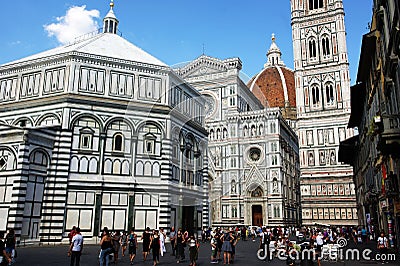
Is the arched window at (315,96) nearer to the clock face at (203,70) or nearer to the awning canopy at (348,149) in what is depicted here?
the awning canopy at (348,149)

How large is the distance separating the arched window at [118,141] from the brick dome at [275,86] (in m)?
67.2

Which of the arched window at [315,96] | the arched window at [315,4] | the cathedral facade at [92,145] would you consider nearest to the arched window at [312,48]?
the arched window at [315,96]

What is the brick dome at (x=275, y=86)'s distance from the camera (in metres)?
93.1

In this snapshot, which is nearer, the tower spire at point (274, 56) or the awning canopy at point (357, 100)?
the awning canopy at point (357, 100)

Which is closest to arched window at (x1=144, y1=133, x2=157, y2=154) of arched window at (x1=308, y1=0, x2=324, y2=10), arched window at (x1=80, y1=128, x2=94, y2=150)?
arched window at (x1=80, y1=128, x2=94, y2=150)

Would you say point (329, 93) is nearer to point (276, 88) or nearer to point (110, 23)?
point (110, 23)

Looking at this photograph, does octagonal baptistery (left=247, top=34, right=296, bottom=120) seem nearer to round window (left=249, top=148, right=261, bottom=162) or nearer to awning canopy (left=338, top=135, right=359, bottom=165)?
round window (left=249, top=148, right=261, bottom=162)

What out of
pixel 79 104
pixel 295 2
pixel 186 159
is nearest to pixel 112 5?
pixel 79 104

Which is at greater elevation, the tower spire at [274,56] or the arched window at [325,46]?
the tower spire at [274,56]

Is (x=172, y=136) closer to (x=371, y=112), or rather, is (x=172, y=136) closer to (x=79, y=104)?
(x=79, y=104)

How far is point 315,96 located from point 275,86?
1665 inches

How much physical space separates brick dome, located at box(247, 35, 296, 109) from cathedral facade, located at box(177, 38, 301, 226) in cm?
3221

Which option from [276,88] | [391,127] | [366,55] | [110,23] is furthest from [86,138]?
[276,88]

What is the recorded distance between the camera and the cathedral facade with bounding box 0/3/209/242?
21.9 m
